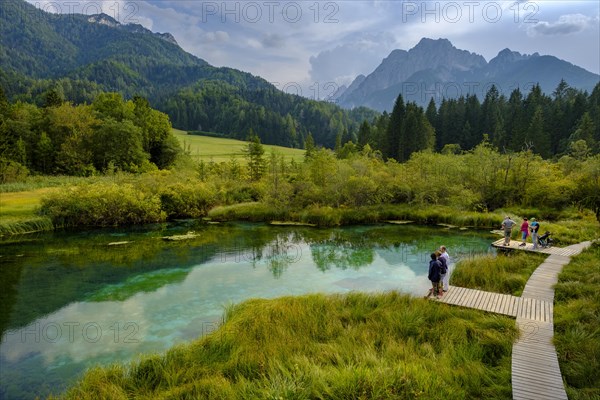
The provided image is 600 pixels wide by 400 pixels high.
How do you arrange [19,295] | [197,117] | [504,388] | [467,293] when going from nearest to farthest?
[504,388], [467,293], [19,295], [197,117]

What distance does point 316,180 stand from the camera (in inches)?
1770

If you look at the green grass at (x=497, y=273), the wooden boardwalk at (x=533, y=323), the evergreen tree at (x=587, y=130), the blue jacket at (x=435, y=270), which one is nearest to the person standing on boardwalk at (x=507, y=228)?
the green grass at (x=497, y=273)

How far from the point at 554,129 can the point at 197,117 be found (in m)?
135

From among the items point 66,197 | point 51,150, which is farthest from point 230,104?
point 66,197

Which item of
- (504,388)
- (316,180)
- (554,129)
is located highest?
(554,129)

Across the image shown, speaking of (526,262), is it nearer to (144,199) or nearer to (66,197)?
(144,199)

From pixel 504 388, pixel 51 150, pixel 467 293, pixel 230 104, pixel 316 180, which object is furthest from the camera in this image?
pixel 230 104

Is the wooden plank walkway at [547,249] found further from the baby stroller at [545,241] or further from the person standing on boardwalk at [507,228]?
the baby stroller at [545,241]

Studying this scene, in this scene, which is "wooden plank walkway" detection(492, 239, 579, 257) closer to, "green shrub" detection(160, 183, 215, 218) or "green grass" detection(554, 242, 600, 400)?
"green grass" detection(554, 242, 600, 400)

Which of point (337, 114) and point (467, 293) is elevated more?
point (337, 114)

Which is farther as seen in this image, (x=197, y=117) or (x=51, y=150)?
(x=197, y=117)

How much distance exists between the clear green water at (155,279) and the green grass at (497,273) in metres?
2.08

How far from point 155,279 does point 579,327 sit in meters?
20.4

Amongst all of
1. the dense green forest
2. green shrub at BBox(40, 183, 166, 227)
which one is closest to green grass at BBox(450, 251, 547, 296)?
green shrub at BBox(40, 183, 166, 227)
